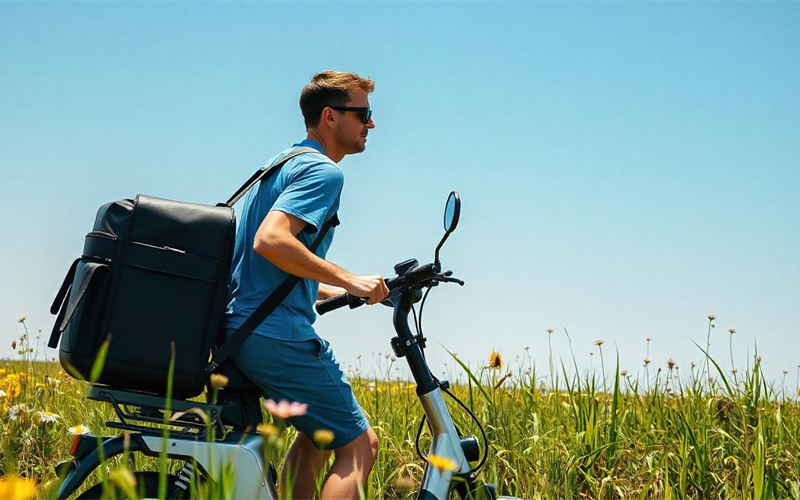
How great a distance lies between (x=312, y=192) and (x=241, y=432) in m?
0.90

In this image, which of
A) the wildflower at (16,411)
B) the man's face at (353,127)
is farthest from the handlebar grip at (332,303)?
the wildflower at (16,411)

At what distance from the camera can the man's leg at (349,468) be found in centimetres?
292

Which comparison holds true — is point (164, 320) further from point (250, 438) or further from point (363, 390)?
point (363, 390)

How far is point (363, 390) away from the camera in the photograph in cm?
628

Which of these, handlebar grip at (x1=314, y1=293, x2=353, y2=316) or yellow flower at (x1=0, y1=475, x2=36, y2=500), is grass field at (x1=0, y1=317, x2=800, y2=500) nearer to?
handlebar grip at (x1=314, y1=293, x2=353, y2=316)

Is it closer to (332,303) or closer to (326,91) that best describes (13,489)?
(332,303)

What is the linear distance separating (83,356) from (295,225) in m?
0.83

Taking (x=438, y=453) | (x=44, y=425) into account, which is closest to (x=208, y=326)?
(x=438, y=453)

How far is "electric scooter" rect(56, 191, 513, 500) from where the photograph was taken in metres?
2.66

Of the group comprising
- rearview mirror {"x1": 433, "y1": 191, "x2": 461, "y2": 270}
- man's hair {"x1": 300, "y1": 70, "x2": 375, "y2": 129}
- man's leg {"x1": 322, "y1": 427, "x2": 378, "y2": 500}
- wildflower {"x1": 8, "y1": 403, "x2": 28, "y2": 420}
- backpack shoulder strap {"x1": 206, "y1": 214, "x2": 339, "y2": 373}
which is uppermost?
man's hair {"x1": 300, "y1": 70, "x2": 375, "y2": 129}


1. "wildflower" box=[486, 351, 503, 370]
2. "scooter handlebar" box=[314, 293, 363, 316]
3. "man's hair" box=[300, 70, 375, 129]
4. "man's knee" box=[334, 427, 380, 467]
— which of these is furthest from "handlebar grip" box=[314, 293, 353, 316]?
"wildflower" box=[486, 351, 503, 370]

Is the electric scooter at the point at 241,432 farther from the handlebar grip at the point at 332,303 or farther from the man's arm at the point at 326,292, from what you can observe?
the man's arm at the point at 326,292

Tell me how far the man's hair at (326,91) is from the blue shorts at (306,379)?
1060 mm

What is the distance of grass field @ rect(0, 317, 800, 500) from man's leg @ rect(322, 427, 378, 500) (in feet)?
3.34
